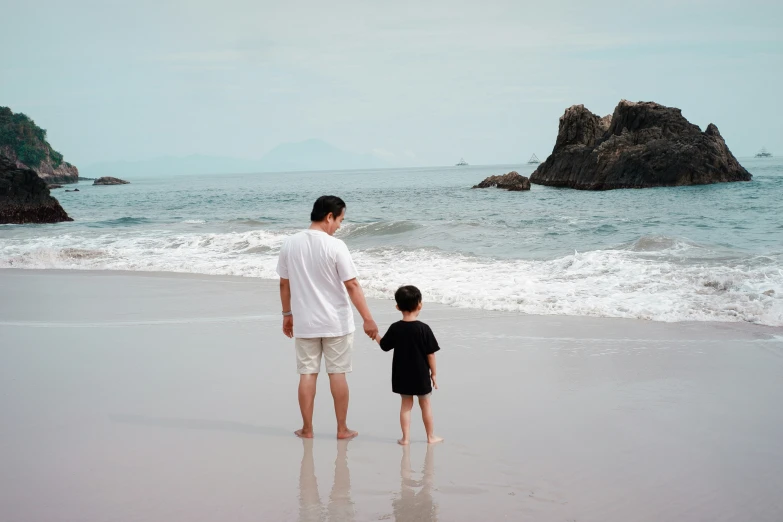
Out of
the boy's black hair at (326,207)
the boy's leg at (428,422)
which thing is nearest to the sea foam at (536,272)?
the boy's leg at (428,422)

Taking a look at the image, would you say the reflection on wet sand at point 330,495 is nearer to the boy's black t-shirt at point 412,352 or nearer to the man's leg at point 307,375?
the man's leg at point 307,375

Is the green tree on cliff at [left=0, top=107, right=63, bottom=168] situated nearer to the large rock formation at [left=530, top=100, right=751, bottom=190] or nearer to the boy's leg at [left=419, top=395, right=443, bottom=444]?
the large rock formation at [left=530, top=100, right=751, bottom=190]

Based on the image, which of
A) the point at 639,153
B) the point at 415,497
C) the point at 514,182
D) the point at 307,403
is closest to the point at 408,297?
the point at 307,403

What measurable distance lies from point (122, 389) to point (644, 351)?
4.92m

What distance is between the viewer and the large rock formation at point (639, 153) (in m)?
46.3

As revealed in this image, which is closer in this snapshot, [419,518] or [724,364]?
[419,518]

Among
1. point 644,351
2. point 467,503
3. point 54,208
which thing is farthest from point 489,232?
point 54,208

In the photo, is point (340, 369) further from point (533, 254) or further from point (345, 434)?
point (533, 254)

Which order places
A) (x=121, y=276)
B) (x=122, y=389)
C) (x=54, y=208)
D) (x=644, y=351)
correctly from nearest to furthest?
(x=122, y=389), (x=644, y=351), (x=121, y=276), (x=54, y=208)

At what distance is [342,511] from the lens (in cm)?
340

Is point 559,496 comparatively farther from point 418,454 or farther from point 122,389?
point 122,389

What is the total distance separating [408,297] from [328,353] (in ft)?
2.40

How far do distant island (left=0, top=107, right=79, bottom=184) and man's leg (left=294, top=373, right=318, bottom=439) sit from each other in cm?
11603

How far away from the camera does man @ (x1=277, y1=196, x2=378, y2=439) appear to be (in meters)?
4.29
